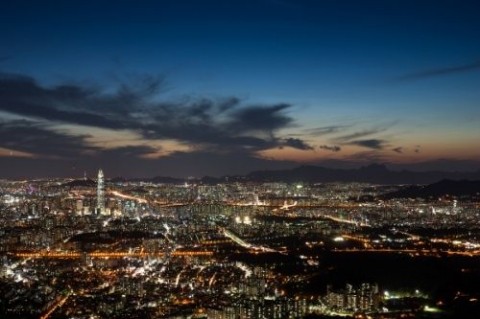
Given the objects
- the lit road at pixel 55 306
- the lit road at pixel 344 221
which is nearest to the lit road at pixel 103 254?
the lit road at pixel 55 306

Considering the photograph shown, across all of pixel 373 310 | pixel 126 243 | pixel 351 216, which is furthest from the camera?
pixel 351 216

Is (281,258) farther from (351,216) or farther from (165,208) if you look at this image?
(165,208)

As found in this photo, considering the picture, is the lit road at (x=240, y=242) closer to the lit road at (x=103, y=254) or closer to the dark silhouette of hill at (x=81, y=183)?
the lit road at (x=103, y=254)

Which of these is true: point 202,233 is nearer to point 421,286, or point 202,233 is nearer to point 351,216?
point 351,216

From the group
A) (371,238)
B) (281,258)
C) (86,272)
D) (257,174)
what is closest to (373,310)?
(281,258)

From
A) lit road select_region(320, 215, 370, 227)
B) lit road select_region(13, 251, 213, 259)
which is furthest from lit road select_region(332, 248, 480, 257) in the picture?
lit road select_region(320, 215, 370, 227)

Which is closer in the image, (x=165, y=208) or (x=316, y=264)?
(x=316, y=264)

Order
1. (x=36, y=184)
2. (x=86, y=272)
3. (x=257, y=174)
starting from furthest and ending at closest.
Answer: (x=257, y=174), (x=36, y=184), (x=86, y=272)
